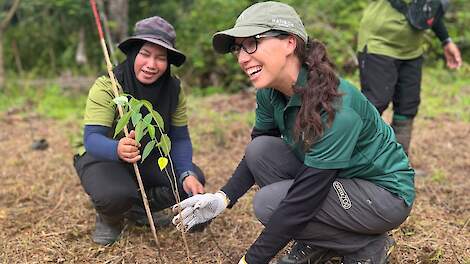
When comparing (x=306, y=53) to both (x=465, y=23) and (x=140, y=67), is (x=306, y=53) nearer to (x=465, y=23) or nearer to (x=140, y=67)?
(x=140, y=67)

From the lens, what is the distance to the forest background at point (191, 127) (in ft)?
8.33

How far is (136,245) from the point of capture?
2.53m

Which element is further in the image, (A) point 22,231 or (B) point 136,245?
(A) point 22,231

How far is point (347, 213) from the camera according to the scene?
1988 mm

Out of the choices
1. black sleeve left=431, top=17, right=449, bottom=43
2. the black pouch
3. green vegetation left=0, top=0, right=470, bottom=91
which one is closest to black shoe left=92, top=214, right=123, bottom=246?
the black pouch

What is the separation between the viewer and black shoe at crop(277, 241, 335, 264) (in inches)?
87.1

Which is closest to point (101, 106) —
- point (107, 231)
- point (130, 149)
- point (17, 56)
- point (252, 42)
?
point (130, 149)

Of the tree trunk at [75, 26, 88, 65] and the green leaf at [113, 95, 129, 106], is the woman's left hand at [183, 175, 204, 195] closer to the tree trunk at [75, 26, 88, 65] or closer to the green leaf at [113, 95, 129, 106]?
the green leaf at [113, 95, 129, 106]

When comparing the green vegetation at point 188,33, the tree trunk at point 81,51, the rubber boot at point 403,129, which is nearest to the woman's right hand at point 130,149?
the rubber boot at point 403,129

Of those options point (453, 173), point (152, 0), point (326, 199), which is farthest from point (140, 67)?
point (152, 0)

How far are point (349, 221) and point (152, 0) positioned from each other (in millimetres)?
6801

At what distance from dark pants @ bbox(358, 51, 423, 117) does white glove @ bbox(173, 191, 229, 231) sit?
1498 millimetres

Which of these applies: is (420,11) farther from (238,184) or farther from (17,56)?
(17,56)

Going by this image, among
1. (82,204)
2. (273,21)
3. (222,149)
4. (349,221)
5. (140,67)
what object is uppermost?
(273,21)
